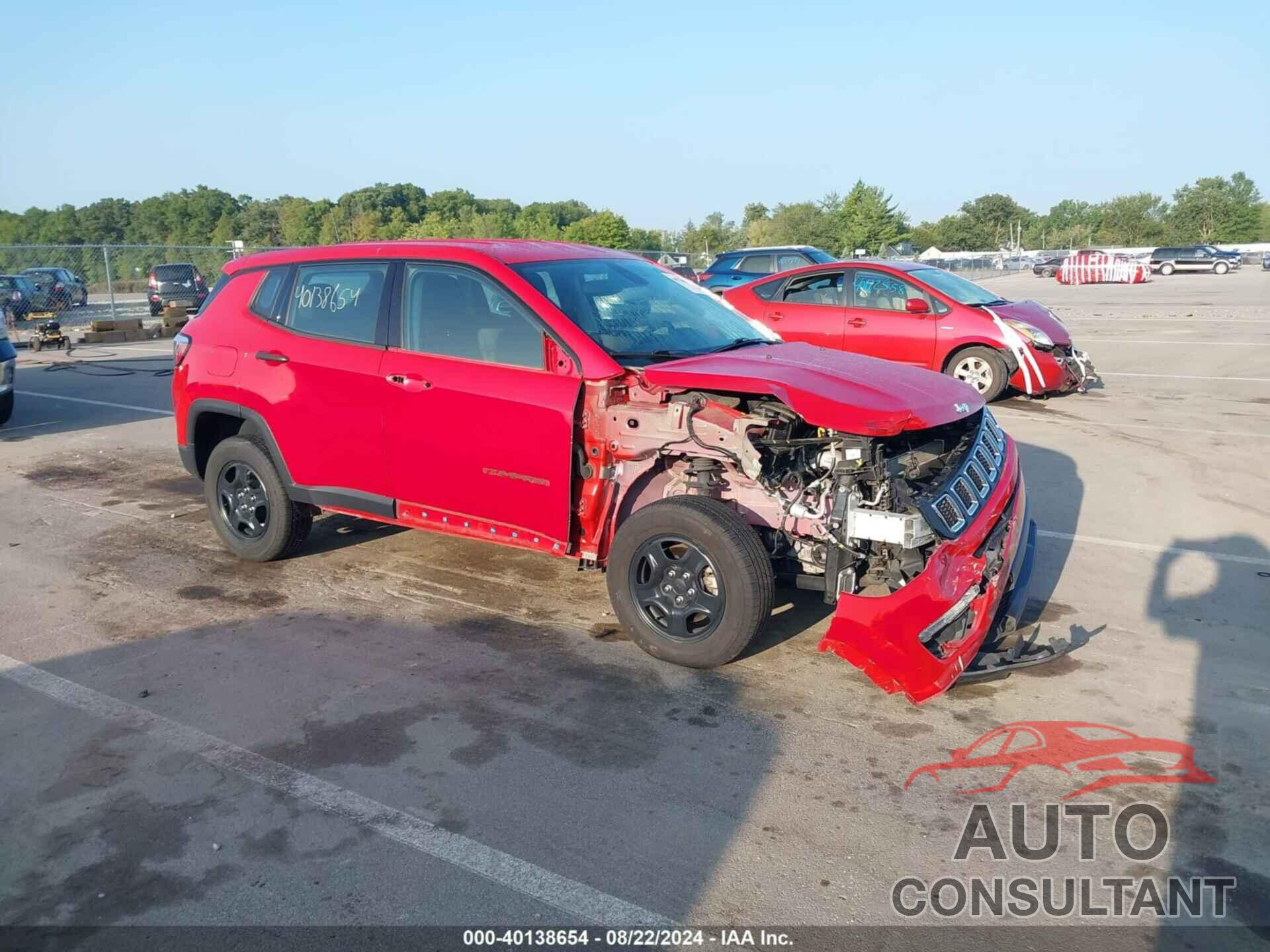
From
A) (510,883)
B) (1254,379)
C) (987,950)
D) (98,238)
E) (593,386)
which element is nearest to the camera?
(987,950)

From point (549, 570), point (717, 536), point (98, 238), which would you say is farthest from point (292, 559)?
point (98, 238)

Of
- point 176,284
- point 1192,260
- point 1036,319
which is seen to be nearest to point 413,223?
point 176,284

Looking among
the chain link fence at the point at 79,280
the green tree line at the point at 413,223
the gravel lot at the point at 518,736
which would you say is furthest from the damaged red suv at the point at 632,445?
the green tree line at the point at 413,223

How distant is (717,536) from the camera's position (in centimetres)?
443

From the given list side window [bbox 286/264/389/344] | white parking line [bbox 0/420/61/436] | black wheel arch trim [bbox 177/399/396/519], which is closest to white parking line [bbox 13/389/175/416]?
white parking line [bbox 0/420/61/436]

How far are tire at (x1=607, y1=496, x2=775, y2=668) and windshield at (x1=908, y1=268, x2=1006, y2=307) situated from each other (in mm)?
8070

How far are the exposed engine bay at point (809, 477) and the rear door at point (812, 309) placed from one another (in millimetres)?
7014

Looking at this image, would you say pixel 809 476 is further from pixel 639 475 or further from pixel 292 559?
pixel 292 559

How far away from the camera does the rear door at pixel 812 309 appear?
1189 cm

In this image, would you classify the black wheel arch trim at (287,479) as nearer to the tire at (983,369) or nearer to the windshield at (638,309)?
the windshield at (638,309)

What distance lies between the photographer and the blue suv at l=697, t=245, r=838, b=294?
19469 mm

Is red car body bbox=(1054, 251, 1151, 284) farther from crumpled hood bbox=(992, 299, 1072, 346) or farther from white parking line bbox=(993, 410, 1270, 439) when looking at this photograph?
white parking line bbox=(993, 410, 1270, 439)

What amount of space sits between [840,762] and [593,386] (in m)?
2.08

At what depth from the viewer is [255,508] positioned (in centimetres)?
637
